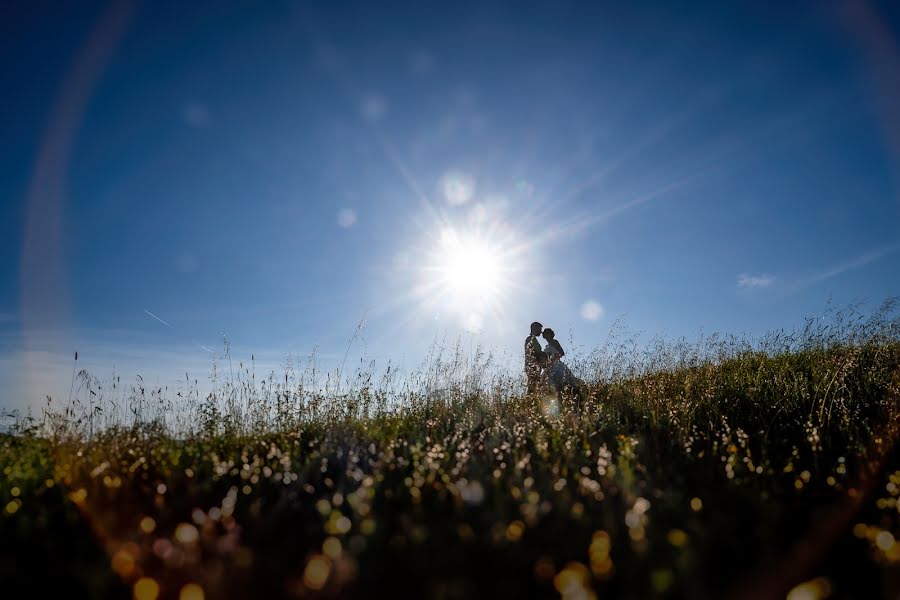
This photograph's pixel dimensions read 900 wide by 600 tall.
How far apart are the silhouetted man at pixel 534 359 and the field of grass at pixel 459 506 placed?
2111mm

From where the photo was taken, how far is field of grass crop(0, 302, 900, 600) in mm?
2041

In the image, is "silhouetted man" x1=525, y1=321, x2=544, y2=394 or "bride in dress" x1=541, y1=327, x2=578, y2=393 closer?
"silhouetted man" x1=525, y1=321, x2=544, y2=394

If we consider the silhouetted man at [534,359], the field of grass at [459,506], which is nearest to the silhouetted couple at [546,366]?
the silhouetted man at [534,359]

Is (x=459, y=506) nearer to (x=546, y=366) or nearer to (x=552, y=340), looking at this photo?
(x=546, y=366)

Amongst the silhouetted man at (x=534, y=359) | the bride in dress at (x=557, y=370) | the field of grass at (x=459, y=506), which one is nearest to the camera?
the field of grass at (x=459, y=506)

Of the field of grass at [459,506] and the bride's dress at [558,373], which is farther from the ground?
the bride's dress at [558,373]

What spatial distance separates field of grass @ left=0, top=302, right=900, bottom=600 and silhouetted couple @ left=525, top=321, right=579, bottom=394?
2.17 metres

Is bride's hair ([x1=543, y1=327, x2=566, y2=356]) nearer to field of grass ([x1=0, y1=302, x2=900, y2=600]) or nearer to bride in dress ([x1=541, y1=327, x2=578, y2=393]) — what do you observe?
bride in dress ([x1=541, y1=327, x2=578, y2=393])

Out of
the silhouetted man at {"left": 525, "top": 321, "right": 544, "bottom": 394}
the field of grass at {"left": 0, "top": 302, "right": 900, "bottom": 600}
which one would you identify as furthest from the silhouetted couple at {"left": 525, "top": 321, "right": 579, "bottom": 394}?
the field of grass at {"left": 0, "top": 302, "right": 900, "bottom": 600}

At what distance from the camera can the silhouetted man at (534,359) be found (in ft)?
26.1

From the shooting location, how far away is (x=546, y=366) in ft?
30.1

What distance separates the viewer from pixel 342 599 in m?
1.88

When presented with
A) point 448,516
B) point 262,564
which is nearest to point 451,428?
point 448,516

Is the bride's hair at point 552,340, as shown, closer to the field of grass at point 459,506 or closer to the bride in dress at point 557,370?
the bride in dress at point 557,370
